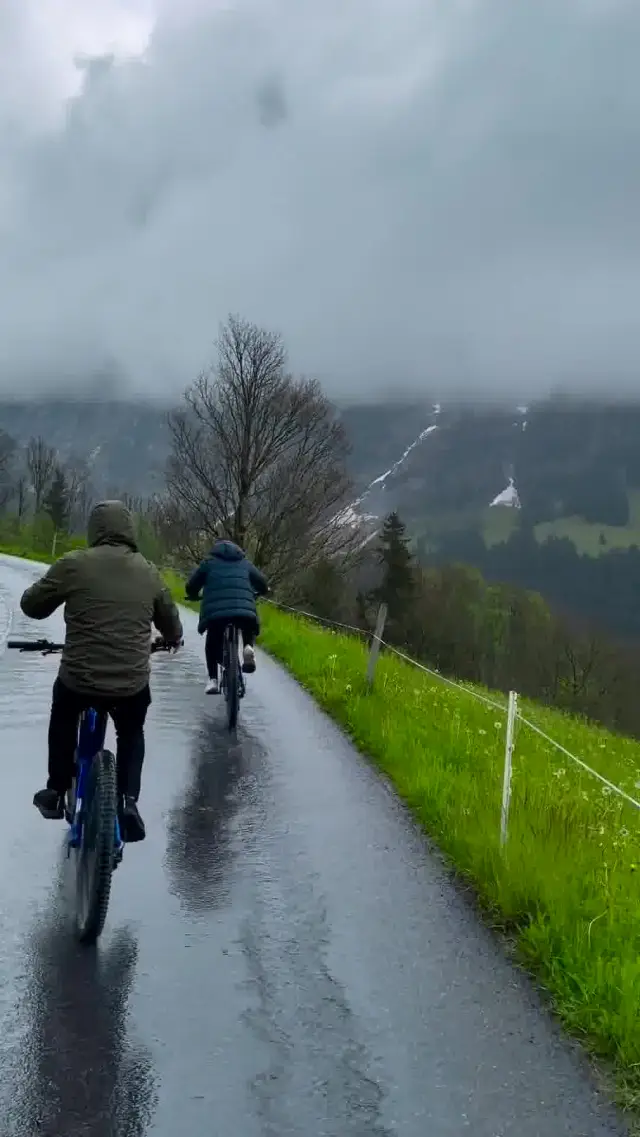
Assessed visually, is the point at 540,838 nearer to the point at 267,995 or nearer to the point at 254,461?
the point at 267,995

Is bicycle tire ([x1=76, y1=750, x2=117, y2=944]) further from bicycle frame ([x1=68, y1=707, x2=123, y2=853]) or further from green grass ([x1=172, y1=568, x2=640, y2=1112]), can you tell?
green grass ([x1=172, y1=568, x2=640, y2=1112])

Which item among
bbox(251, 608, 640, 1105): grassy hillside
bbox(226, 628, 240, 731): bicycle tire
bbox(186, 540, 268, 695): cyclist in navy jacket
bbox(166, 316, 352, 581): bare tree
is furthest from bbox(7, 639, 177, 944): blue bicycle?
bbox(166, 316, 352, 581): bare tree

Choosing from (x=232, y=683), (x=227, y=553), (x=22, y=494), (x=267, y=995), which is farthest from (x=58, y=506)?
(x=267, y=995)

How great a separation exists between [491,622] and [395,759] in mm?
79184

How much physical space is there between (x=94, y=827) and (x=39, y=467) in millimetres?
113712

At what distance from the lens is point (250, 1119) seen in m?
3.62

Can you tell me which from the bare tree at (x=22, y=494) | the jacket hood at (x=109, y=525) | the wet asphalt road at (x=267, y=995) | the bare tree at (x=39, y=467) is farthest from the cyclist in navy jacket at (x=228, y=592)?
the bare tree at (x=22, y=494)

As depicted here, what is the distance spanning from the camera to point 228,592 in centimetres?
1108

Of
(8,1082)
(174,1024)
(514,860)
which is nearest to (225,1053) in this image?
(174,1024)

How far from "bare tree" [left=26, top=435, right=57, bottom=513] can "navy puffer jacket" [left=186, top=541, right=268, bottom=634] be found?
324 ft

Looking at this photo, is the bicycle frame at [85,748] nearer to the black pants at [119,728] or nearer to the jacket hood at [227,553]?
the black pants at [119,728]

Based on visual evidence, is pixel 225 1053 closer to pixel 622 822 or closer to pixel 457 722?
pixel 622 822

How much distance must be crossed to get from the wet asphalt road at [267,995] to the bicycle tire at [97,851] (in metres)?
0.15

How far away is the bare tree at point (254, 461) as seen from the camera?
35.4 metres
